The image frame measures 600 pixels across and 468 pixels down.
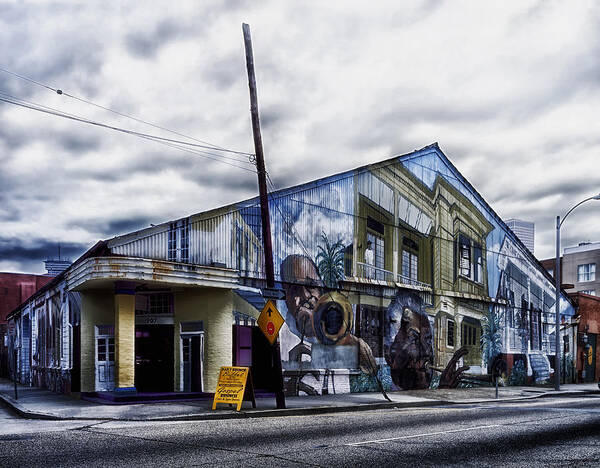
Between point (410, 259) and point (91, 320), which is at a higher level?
point (410, 259)

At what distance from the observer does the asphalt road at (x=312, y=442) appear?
9.49 meters

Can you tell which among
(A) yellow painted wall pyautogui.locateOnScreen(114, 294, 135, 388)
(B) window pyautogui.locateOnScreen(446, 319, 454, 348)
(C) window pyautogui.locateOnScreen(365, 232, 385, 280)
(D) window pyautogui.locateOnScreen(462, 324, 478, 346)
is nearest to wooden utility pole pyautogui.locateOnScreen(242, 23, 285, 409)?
(A) yellow painted wall pyautogui.locateOnScreen(114, 294, 135, 388)

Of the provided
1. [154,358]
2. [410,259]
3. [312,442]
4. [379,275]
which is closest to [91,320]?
[154,358]

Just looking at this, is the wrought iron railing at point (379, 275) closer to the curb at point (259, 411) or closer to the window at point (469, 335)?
the window at point (469, 335)

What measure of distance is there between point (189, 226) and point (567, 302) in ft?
94.7

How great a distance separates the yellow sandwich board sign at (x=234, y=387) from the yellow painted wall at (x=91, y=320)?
17.8 ft

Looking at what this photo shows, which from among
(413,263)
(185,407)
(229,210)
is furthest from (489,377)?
(185,407)

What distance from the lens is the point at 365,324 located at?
2533 cm

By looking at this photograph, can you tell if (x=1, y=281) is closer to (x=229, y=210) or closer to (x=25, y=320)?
(x=25, y=320)

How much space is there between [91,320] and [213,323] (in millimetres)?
3896

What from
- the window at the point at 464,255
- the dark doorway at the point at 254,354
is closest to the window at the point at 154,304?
the dark doorway at the point at 254,354

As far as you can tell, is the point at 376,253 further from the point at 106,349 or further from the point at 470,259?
the point at 106,349

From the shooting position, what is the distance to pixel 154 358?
21.5 metres

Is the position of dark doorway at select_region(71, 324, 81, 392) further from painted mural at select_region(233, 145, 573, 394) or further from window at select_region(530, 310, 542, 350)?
window at select_region(530, 310, 542, 350)
